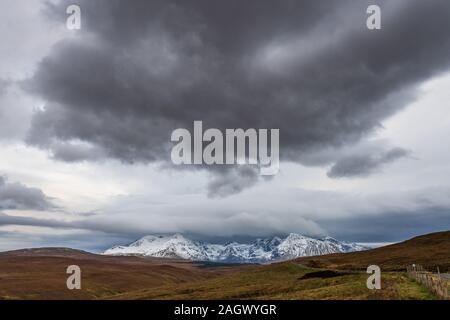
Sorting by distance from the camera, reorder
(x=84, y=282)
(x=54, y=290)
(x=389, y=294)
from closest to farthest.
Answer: (x=389, y=294)
(x=54, y=290)
(x=84, y=282)

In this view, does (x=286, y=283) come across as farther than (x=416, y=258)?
No

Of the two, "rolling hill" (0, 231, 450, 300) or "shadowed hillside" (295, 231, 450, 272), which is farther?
"shadowed hillside" (295, 231, 450, 272)

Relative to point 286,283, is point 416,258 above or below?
below

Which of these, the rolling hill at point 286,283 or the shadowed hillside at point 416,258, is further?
the shadowed hillside at point 416,258

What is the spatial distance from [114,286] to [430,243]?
11836 centimetres

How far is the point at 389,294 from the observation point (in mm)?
46312

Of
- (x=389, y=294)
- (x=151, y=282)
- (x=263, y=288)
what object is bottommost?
(x=151, y=282)

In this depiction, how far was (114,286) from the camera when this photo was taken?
160m
